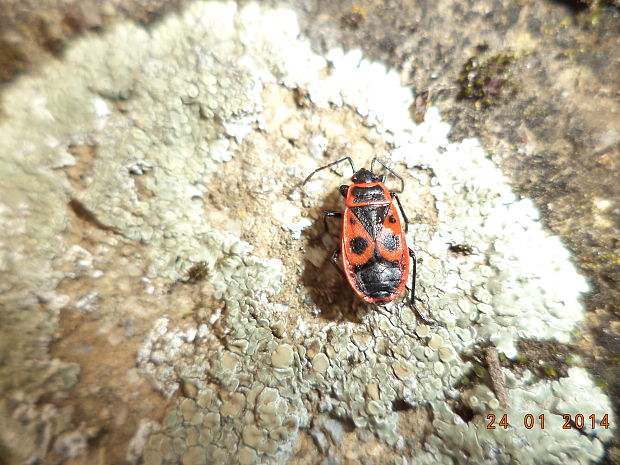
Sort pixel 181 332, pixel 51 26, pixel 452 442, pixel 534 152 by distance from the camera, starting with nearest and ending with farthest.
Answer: pixel 51 26 < pixel 452 442 < pixel 181 332 < pixel 534 152

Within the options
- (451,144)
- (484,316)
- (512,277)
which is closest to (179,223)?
(451,144)

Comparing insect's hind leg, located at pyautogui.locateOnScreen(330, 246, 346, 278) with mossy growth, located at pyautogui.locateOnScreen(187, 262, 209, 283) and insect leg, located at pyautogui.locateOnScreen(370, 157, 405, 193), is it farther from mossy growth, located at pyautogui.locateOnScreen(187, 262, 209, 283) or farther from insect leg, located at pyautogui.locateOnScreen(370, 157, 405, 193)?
mossy growth, located at pyautogui.locateOnScreen(187, 262, 209, 283)

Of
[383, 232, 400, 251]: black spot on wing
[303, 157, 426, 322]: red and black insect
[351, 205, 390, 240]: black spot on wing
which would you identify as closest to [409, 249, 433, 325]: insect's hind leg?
[303, 157, 426, 322]: red and black insect

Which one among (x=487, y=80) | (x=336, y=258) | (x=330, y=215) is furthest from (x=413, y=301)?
(x=487, y=80)

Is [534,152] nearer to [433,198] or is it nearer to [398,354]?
[433,198]
